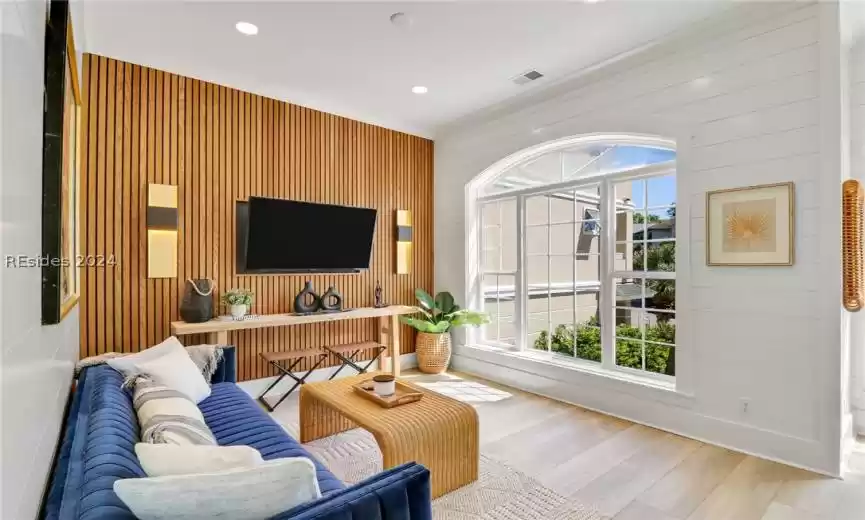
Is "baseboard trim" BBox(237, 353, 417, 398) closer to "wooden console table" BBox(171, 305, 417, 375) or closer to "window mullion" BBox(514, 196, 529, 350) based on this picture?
"wooden console table" BBox(171, 305, 417, 375)

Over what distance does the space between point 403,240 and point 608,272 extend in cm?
242

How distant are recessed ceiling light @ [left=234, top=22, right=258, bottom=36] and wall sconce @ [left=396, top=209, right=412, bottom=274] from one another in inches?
101

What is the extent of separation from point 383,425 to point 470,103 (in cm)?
344

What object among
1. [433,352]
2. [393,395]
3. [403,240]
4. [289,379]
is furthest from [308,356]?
[403,240]

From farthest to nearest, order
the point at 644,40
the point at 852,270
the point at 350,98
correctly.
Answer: the point at 350,98 → the point at 644,40 → the point at 852,270

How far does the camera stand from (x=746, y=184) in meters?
3.05

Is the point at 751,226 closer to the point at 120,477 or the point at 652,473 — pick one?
the point at 652,473

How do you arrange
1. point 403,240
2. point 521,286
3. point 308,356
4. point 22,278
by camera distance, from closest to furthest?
point 22,278 → point 308,356 → point 521,286 → point 403,240

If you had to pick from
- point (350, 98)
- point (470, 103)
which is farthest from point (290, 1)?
point (470, 103)

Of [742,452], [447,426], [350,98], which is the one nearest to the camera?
[447,426]

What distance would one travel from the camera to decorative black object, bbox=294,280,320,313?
4.30 metres

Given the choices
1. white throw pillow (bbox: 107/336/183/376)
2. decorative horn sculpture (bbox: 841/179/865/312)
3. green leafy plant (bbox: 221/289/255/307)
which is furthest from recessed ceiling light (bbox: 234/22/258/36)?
decorative horn sculpture (bbox: 841/179/865/312)

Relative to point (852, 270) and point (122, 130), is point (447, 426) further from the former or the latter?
point (122, 130)

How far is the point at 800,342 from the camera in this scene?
285 centimetres
